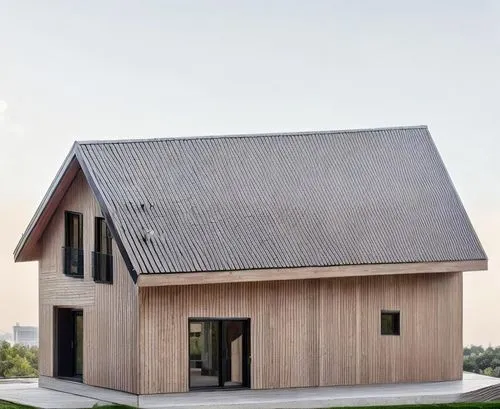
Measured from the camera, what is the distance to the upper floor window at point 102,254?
28.1 m

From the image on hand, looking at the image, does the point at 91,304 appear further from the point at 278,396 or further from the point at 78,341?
the point at 278,396

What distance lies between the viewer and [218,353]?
27688mm

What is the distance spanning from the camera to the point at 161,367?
2670 centimetres

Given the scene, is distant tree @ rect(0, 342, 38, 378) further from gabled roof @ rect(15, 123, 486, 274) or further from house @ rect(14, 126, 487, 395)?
gabled roof @ rect(15, 123, 486, 274)

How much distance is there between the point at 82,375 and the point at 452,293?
27.7ft

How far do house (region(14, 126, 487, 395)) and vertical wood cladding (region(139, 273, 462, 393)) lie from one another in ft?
0.09

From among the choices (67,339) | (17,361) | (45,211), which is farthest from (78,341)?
(17,361)

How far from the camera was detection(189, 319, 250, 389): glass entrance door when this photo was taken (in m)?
27.3

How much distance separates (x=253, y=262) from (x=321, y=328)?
237 centimetres

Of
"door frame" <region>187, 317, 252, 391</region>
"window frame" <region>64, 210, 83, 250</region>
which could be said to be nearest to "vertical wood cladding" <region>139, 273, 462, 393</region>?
→ "door frame" <region>187, 317, 252, 391</region>

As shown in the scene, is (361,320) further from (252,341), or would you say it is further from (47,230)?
(47,230)

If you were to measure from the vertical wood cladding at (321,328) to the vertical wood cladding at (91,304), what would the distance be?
2.26 feet

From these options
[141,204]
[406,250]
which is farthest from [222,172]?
[406,250]

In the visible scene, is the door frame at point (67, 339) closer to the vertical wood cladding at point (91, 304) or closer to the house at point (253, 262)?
the house at point (253, 262)
